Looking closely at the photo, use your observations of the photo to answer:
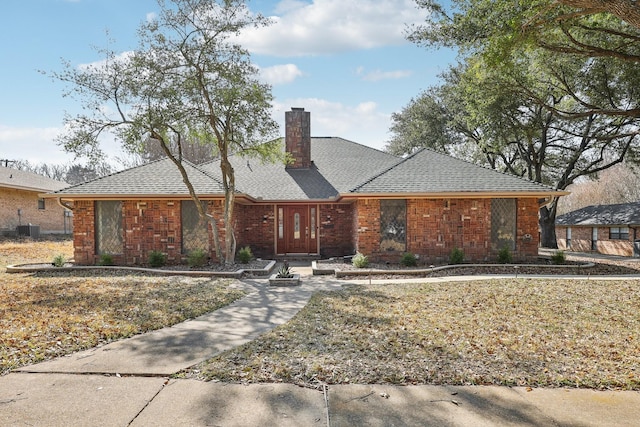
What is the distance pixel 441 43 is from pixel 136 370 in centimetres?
1048

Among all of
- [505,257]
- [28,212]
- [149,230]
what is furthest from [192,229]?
[28,212]

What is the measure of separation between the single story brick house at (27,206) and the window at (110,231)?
9.63m

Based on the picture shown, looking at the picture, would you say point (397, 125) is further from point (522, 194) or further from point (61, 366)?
point (61, 366)

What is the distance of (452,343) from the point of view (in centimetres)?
453

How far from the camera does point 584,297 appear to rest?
23.6 feet

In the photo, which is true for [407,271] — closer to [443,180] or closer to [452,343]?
[443,180]

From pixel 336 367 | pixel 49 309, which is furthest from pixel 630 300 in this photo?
pixel 49 309

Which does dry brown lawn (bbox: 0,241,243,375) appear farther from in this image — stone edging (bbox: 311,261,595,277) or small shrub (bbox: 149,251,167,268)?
stone edging (bbox: 311,261,595,277)

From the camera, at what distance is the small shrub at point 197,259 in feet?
36.0

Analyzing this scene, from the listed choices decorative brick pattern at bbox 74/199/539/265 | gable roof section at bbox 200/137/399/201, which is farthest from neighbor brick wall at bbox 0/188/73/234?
gable roof section at bbox 200/137/399/201

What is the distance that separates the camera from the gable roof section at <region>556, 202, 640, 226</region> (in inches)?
728

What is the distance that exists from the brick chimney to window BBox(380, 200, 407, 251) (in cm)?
614

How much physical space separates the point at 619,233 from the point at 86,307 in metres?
23.2

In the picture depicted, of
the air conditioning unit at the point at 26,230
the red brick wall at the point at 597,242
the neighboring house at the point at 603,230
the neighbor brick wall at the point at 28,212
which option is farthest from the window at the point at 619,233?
the neighbor brick wall at the point at 28,212
